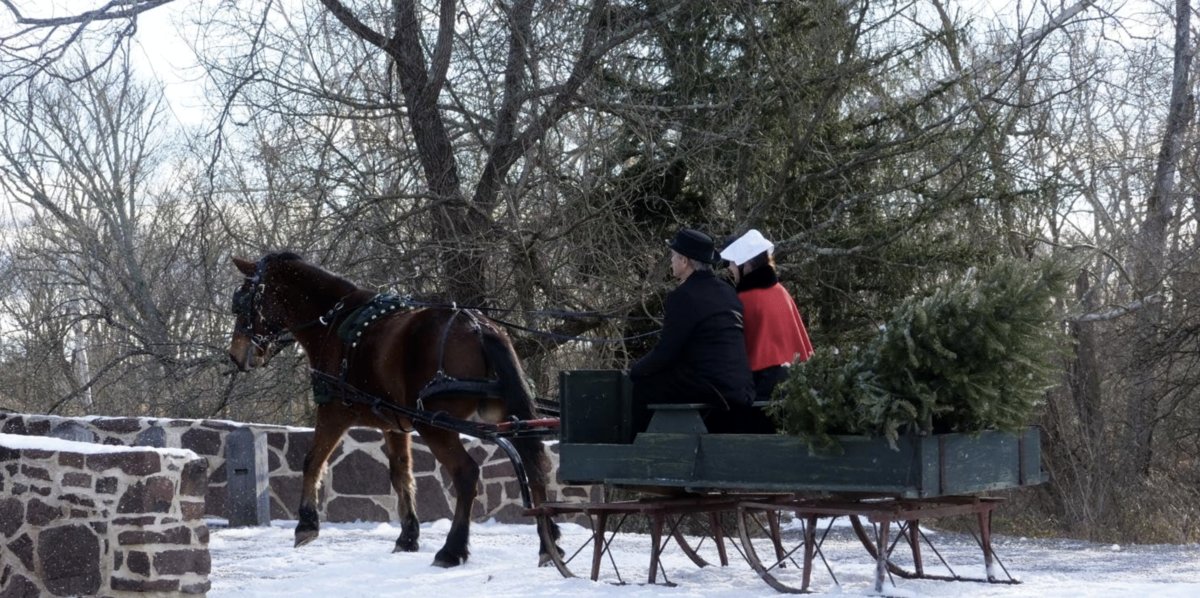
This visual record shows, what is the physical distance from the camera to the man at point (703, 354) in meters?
8.09

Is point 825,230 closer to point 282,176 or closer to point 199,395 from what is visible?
point 282,176

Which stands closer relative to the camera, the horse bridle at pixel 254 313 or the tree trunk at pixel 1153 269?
the horse bridle at pixel 254 313

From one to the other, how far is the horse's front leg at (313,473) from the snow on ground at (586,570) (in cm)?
14

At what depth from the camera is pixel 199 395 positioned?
18.3 meters

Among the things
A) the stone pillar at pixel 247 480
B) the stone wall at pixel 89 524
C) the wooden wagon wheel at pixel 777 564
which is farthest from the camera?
the stone pillar at pixel 247 480

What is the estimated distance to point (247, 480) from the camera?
41.0 feet

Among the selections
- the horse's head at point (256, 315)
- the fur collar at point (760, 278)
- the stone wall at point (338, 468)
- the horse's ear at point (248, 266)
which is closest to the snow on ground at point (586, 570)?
the stone wall at point (338, 468)

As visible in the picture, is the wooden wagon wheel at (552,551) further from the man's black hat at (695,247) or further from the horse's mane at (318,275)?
the horse's mane at (318,275)

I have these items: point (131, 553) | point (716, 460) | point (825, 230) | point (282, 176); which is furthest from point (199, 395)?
point (716, 460)

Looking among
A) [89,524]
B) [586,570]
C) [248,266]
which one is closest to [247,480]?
[248,266]

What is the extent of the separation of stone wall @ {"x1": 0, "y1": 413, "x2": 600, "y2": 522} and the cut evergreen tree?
5858 mm

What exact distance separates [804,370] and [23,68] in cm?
1010

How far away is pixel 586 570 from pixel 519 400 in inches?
47.7

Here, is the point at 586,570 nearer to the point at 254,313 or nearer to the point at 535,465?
the point at 535,465
